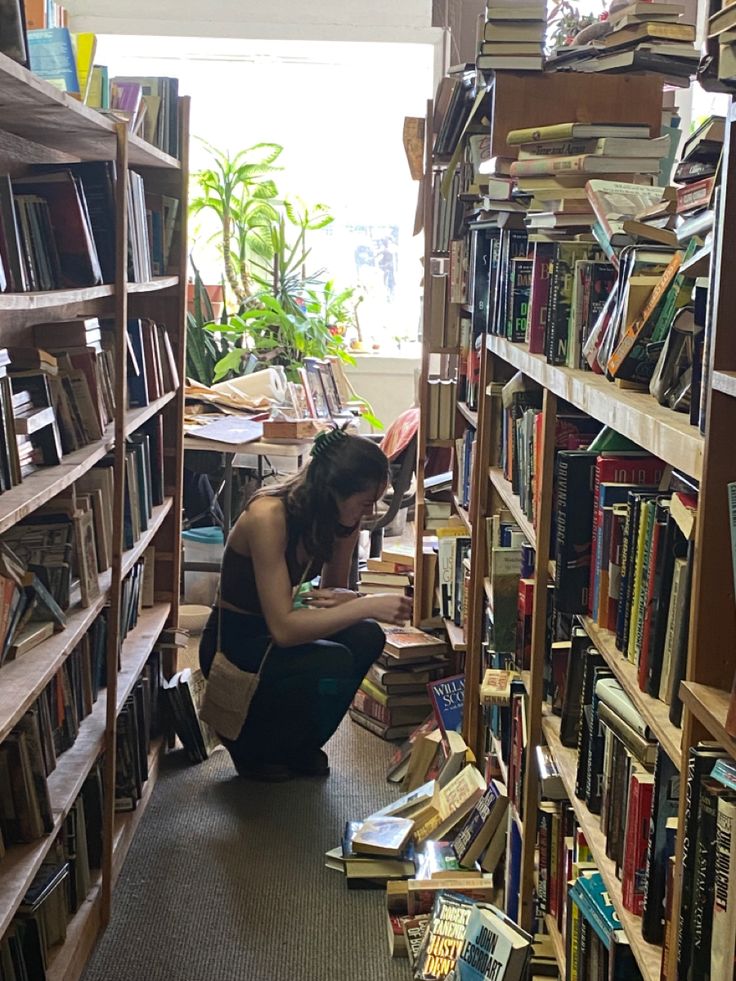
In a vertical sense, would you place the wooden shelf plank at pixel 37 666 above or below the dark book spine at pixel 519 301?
below

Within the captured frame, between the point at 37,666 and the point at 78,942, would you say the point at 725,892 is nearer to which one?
the point at 37,666

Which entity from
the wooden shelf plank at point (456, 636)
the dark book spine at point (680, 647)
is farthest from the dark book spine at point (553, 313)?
the wooden shelf plank at point (456, 636)

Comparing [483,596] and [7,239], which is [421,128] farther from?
[7,239]

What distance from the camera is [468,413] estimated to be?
3.49 m

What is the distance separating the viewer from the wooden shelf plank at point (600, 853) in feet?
4.25

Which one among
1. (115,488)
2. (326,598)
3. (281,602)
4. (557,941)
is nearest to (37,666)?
(115,488)

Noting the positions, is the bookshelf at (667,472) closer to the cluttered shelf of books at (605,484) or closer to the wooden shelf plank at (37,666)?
the cluttered shelf of books at (605,484)

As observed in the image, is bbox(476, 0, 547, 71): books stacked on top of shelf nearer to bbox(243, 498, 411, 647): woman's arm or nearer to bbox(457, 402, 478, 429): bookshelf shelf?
bbox(457, 402, 478, 429): bookshelf shelf

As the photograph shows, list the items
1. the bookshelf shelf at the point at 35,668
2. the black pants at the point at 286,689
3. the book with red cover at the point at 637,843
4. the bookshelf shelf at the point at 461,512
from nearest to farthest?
the book with red cover at the point at 637,843 < the bookshelf shelf at the point at 35,668 < the black pants at the point at 286,689 < the bookshelf shelf at the point at 461,512

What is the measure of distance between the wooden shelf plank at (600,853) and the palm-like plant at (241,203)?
4753 millimetres

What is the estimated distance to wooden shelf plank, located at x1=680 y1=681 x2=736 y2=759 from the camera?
100 cm

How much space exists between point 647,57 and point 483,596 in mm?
1343

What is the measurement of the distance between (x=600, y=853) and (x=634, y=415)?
0.63 meters

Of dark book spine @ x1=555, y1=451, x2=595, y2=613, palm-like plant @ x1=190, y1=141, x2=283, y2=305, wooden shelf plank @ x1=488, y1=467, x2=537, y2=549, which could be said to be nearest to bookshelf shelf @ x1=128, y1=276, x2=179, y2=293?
wooden shelf plank @ x1=488, y1=467, x2=537, y2=549
